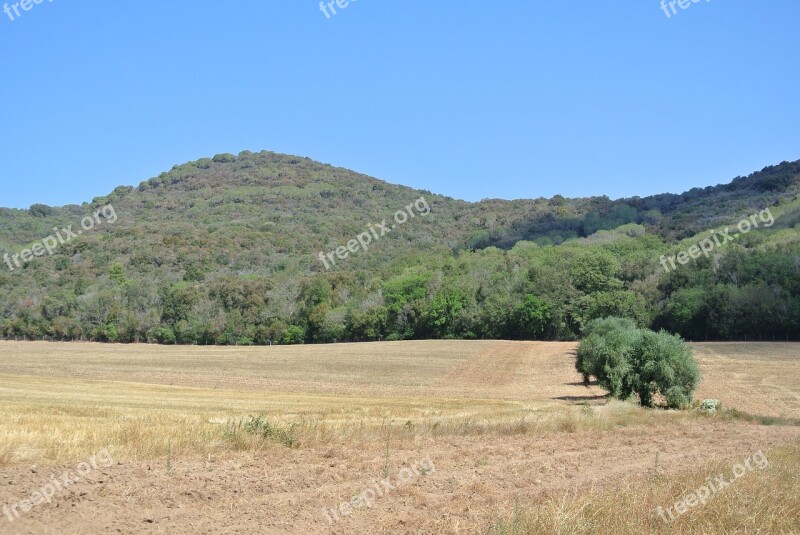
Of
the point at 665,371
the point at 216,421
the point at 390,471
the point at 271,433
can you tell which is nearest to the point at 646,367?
the point at 665,371

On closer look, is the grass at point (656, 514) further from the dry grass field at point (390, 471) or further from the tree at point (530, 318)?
the tree at point (530, 318)

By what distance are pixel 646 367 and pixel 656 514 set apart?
86.0ft

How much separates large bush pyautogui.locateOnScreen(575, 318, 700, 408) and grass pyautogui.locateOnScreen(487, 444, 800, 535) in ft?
75.2

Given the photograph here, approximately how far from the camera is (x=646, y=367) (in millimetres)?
34656

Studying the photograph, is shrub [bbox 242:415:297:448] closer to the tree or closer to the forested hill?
the forested hill

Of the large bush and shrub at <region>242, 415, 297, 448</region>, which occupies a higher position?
shrub at <region>242, 415, 297, 448</region>

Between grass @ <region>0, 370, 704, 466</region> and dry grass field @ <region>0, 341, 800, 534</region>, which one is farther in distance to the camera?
grass @ <region>0, 370, 704, 466</region>

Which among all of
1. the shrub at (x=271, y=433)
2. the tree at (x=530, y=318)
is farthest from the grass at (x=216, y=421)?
the tree at (x=530, y=318)

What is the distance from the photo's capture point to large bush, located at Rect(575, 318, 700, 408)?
3412cm

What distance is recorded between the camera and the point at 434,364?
221 ft

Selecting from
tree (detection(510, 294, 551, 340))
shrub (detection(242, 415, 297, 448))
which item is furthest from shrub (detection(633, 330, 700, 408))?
tree (detection(510, 294, 551, 340))

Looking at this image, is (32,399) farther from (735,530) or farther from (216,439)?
(735,530)

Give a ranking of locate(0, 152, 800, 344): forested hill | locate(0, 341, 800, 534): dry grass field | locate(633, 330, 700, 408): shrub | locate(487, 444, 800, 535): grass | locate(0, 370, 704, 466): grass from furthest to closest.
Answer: locate(0, 152, 800, 344): forested hill → locate(633, 330, 700, 408): shrub → locate(0, 370, 704, 466): grass → locate(0, 341, 800, 534): dry grass field → locate(487, 444, 800, 535): grass

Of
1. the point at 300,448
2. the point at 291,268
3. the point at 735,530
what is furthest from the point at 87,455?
the point at 291,268
